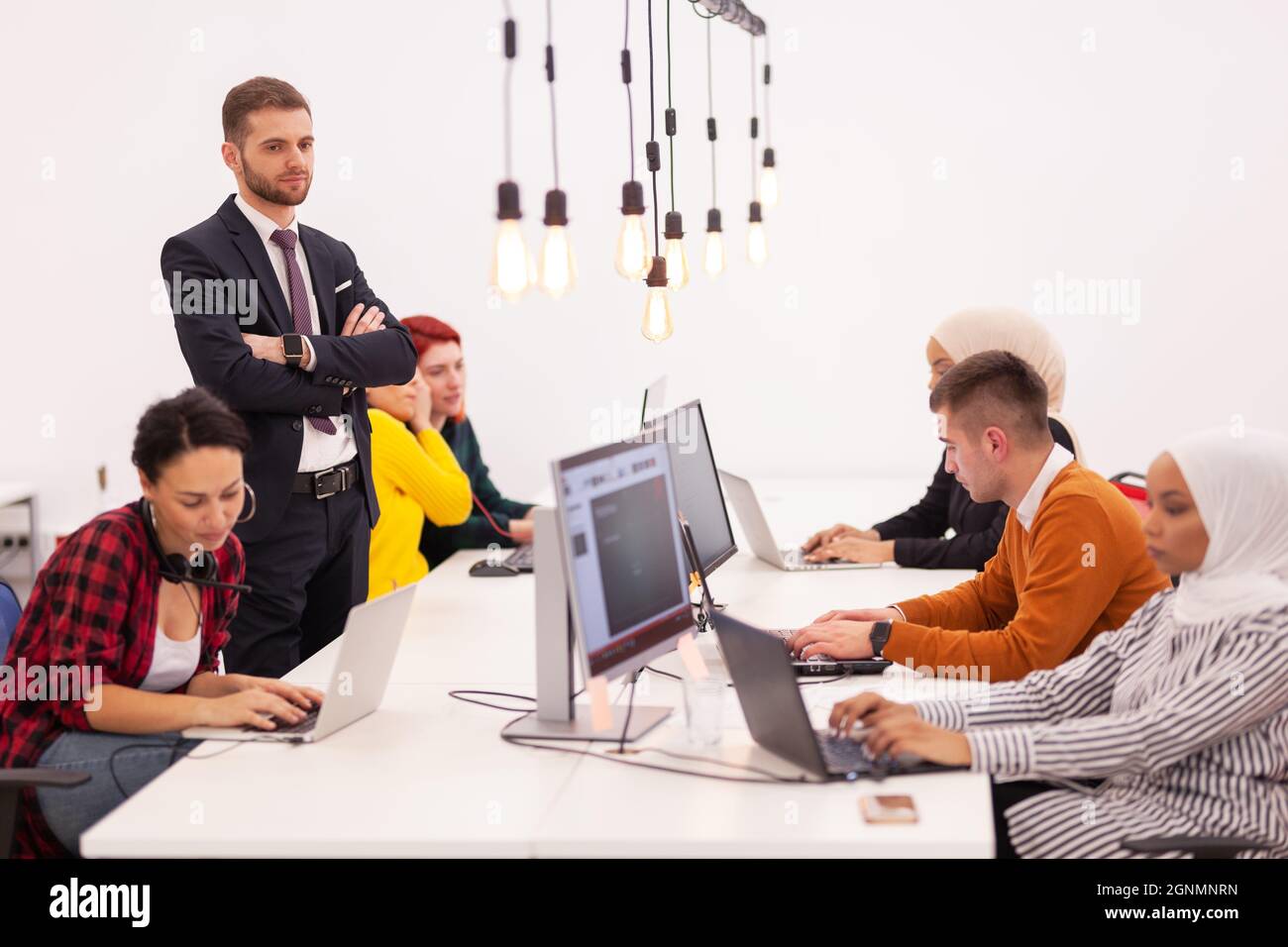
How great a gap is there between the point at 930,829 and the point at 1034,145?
4030 millimetres

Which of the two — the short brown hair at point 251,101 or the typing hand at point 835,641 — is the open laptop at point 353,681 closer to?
the typing hand at point 835,641

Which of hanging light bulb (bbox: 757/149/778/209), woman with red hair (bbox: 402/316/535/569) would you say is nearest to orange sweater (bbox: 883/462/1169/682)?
woman with red hair (bbox: 402/316/535/569)

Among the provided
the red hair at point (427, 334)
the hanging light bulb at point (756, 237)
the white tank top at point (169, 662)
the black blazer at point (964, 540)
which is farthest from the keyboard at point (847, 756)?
the hanging light bulb at point (756, 237)

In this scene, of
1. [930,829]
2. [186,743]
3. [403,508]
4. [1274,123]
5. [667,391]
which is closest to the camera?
[930,829]

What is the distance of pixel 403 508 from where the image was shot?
3551 millimetres

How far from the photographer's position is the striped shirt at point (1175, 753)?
6.01ft

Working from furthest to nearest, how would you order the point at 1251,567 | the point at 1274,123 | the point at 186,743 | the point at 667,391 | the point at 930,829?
the point at 667,391
the point at 1274,123
the point at 186,743
the point at 1251,567
the point at 930,829

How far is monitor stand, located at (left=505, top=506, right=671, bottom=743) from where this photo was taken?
2.09 meters

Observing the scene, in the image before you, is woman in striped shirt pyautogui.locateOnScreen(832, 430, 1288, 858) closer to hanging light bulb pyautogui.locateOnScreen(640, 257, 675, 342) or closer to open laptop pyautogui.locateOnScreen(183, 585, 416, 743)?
open laptop pyautogui.locateOnScreen(183, 585, 416, 743)
